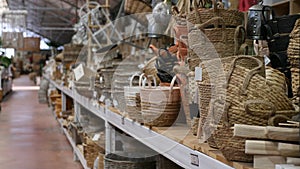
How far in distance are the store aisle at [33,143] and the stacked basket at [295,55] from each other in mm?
4293

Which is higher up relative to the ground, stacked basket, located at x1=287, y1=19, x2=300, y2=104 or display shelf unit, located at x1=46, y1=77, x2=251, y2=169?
stacked basket, located at x1=287, y1=19, x2=300, y2=104

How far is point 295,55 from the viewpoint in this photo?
55.2 inches

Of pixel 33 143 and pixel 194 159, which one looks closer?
pixel 194 159

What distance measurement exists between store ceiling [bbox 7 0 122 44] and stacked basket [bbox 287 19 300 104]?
13.7 meters

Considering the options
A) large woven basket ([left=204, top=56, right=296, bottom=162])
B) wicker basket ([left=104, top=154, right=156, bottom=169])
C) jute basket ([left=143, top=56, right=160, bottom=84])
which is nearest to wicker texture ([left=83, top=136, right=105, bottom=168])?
wicker basket ([left=104, top=154, right=156, bottom=169])

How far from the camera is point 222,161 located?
1464mm

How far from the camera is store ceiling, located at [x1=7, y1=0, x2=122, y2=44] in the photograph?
21.0m

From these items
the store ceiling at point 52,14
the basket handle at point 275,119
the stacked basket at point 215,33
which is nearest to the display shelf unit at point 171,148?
the basket handle at point 275,119

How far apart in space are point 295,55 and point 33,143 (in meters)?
6.07

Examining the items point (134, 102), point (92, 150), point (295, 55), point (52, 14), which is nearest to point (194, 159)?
point (295, 55)

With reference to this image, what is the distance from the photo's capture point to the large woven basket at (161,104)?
2.18 m

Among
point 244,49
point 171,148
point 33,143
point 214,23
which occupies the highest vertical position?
point 214,23

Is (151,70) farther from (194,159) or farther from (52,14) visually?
(52,14)

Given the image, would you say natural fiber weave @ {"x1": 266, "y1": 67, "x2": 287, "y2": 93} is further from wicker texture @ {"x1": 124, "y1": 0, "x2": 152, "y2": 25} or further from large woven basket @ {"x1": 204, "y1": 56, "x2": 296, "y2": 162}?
wicker texture @ {"x1": 124, "y1": 0, "x2": 152, "y2": 25}
